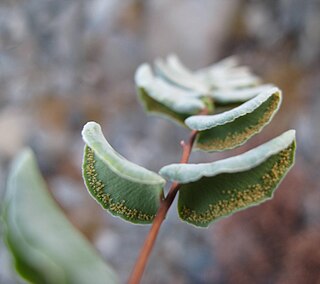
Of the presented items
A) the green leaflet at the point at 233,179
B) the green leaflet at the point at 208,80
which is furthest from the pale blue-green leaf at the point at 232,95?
the green leaflet at the point at 233,179

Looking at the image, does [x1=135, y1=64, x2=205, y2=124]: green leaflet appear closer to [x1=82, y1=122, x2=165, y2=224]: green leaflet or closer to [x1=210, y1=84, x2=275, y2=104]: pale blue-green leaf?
[x1=210, y1=84, x2=275, y2=104]: pale blue-green leaf

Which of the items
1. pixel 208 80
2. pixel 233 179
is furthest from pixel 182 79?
pixel 233 179

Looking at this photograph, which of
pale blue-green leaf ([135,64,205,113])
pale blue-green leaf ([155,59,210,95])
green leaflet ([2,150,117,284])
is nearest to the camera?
green leaflet ([2,150,117,284])

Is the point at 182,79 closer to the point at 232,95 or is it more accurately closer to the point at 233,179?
the point at 232,95

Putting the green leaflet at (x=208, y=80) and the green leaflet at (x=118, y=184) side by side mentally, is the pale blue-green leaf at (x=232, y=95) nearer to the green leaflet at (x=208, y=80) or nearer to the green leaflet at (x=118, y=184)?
the green leaflet at (x=208, y=80)

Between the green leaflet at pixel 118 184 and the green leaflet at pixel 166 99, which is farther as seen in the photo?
the green leaflet at pixel 166 99

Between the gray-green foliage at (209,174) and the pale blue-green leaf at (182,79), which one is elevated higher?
the gray-green foliage at (209,174)

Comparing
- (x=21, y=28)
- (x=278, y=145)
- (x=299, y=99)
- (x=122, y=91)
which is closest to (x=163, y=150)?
(x=122, y=91)

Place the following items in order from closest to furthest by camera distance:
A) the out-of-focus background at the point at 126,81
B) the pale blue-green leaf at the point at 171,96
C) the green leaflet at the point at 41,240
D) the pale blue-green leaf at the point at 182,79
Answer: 1. the green leaflet at the point at 41,240
2. the pale blue-green leaf at the point at 171,96
3. the pale blue-green leaf at the point at 182,79
4. the out-of-focus background at the point at 126,81

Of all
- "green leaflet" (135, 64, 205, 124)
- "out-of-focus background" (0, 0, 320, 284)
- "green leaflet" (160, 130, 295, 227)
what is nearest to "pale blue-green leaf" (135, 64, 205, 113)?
"green leaflet" (135, 64, 205, 124)
